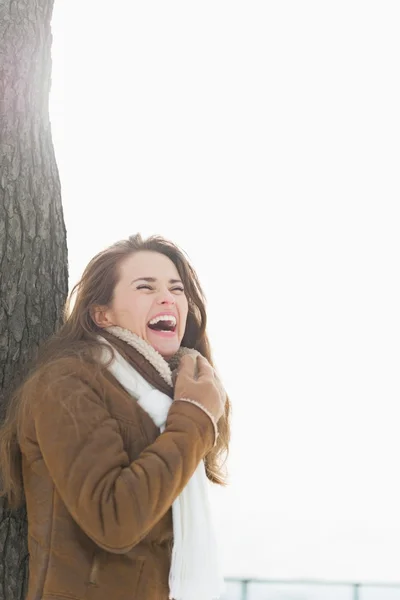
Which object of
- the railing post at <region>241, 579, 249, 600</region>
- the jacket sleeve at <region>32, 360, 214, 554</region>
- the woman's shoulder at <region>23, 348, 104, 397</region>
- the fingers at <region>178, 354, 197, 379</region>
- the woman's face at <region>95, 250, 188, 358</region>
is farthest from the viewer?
the railing post at <region>241, 579, 249, 600</region>

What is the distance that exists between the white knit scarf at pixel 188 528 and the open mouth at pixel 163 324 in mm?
173

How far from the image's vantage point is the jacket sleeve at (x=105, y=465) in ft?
7.97

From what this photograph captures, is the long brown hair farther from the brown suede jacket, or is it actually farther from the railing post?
the railing post

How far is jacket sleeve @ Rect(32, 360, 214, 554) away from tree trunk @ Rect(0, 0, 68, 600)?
1.73 ft

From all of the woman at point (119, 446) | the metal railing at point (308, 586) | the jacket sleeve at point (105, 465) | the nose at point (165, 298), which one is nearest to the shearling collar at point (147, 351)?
the woman at point (119, 446)

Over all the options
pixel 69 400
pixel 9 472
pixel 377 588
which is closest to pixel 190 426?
pixel 69 400

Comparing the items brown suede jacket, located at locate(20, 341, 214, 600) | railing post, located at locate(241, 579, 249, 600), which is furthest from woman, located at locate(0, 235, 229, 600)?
railing post, located at locate(241, 579, 249, 600)

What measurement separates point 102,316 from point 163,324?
0.63ft

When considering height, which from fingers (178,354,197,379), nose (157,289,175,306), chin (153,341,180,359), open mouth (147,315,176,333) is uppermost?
nose (157,289,175,306)

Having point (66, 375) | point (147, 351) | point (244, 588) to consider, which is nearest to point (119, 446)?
point (66, 375)

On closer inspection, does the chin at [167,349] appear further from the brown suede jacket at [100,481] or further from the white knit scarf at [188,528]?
the brown suede jacket at [100,481]

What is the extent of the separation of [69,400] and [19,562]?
736mm

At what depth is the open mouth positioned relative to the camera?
2.92 m

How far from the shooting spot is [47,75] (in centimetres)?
347
